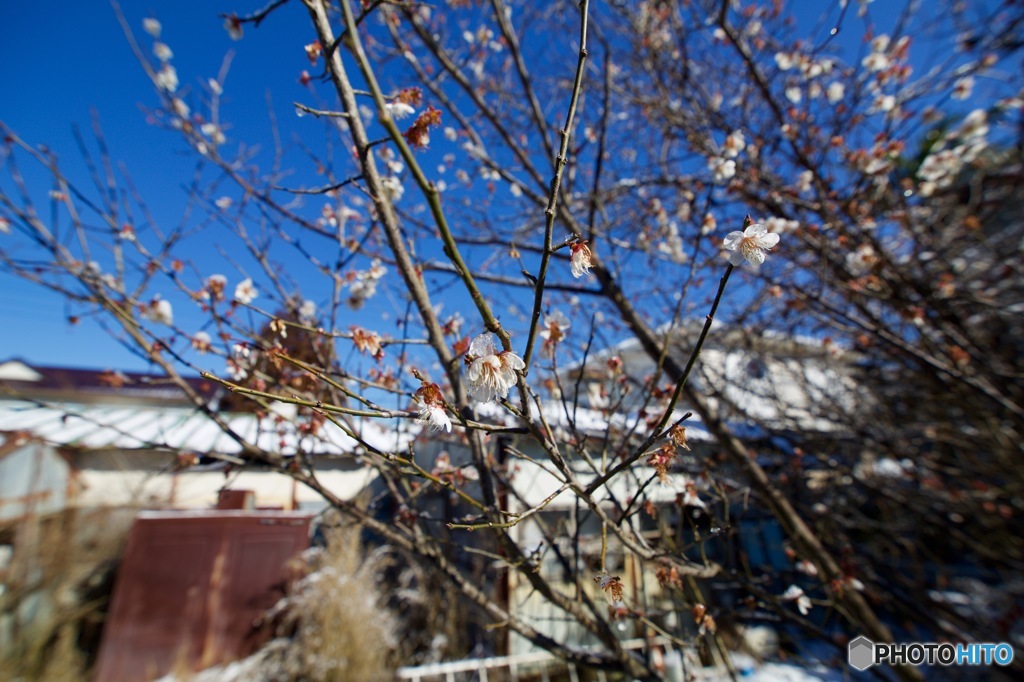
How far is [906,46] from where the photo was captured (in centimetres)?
346

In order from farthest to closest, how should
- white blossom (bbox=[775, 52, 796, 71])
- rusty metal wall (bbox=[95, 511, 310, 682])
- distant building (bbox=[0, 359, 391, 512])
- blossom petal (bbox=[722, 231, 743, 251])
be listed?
distant building (bbox=[0, 359, 391, 512]), rusty metal wall (bbox=[95, 511, 310, 682]), white blossom (bbox=[775, 52, 796, 71]), blossom petal (bbox=[722, 231, 743, 251])

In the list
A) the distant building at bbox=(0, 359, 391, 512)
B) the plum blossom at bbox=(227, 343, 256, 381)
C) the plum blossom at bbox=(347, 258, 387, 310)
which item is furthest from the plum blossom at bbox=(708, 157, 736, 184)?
the distant building at bbox=(0, 359, 391, 512)

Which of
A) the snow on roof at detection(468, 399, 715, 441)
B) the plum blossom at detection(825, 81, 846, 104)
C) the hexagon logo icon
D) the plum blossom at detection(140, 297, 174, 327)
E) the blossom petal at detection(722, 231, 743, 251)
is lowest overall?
the hexagon logo icon

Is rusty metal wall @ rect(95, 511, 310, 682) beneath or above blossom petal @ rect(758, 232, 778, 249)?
beneath

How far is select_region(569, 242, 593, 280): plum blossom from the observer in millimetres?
1030

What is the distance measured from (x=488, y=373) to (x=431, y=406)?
0.56ft

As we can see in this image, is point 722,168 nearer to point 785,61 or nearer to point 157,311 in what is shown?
point 785,61

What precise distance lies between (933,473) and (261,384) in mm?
6981

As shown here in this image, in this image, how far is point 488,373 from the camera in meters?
0.89

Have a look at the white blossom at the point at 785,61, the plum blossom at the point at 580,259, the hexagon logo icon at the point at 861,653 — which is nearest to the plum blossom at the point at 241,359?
the plum blossom at the point at 580,259

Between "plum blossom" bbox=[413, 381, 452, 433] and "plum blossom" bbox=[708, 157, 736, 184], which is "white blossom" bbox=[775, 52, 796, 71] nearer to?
"plum blossom" bbox=[708, 157, 736, 184]

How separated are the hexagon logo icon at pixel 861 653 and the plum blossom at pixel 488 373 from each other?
3.71m

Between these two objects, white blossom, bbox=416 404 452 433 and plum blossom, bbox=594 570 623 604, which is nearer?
white blossom, bbox=416 404 452 433

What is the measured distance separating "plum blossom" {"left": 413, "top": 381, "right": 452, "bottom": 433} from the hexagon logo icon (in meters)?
3.73
